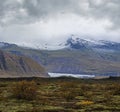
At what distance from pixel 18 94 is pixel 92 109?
34.0ft

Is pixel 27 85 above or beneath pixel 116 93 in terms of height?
above

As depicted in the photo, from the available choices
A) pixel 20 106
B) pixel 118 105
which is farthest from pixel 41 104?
pixel 118 105

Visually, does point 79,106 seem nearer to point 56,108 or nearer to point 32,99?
point 56,108

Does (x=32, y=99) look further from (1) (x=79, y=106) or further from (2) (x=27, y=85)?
(1) (x=79, y=106)

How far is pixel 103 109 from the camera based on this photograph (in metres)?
27.9

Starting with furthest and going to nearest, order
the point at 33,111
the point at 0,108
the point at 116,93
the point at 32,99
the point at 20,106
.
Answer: the point at 116,93
the point at 32,99
the point at 20,106
the point at 0,108
the point at 33,111

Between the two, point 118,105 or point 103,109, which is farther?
point 118,105

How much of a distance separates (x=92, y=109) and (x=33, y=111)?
182 inches

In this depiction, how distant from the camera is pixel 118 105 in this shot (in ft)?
98.2

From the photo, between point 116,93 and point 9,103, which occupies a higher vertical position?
point 9,103

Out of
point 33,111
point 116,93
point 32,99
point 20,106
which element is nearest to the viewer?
point 33,111

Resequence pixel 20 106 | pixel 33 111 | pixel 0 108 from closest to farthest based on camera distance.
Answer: pixel 33 111
pixel 0 108
pixel 20 106

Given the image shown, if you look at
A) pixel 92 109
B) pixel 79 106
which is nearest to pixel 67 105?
pixel 79 106

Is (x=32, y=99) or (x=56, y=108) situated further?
(x=32, y=99)
